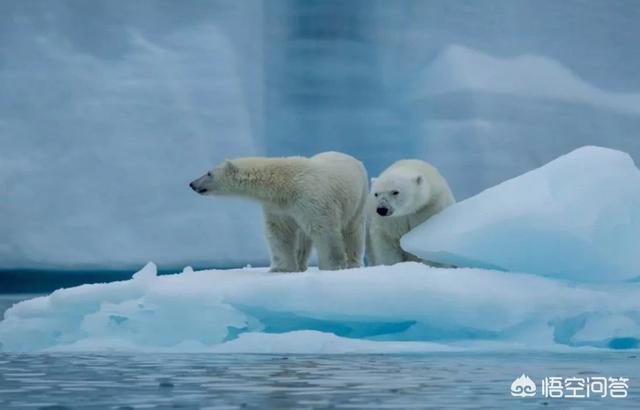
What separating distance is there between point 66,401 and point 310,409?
3.31ft

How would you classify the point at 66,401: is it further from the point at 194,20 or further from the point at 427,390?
the point at 194,20

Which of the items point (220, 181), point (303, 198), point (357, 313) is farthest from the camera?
point (220, 181)

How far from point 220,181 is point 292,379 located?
2320 mm

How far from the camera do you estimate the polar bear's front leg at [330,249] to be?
7551 millimetres

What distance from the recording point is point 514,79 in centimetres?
1309

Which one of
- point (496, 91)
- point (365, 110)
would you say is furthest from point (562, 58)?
point (365, 110)

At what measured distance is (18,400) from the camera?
5215 millimetres

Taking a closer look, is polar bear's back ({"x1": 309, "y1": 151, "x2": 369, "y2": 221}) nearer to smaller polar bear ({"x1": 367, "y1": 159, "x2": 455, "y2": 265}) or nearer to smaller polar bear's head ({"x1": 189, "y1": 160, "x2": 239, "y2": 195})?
smaller polar bear ({"x1": 367, "y1": 159, "x2": 455, "y2": 265})

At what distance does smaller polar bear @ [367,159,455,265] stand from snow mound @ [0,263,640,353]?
0.43m

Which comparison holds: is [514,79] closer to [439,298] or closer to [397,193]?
[397,193]

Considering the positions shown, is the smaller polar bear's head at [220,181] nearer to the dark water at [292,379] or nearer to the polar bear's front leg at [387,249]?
the polar bear's front leg at [387,249]

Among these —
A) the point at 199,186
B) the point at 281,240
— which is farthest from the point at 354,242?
the point at 199,186

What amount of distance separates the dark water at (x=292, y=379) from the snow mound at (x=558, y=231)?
2.04ft

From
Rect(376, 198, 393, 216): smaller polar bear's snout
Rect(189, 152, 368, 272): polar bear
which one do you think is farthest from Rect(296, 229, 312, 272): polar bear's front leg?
Rect(376, 198, 393, 216): smaller polar bear's snout
